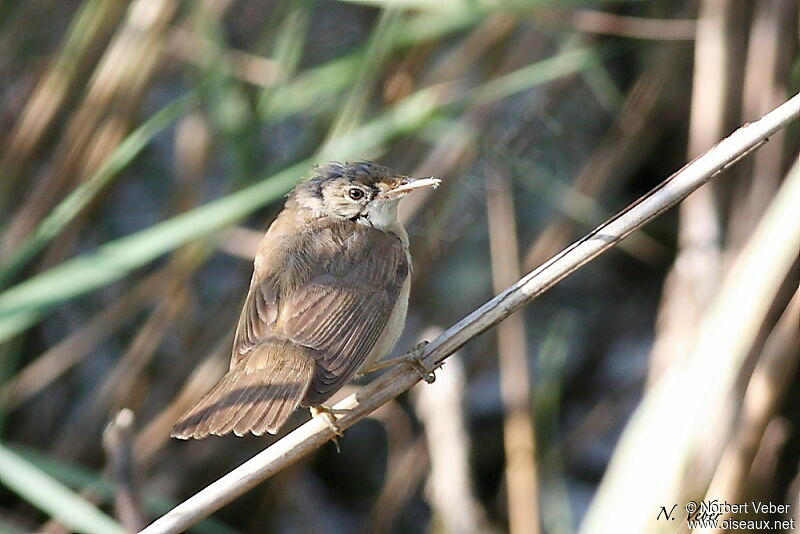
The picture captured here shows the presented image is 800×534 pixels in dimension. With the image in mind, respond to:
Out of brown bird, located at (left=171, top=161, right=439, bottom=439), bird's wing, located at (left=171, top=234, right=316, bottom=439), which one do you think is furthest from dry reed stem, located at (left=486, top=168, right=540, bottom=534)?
bird's wing, located at (left=171, top=234, right=316, bottom=439)

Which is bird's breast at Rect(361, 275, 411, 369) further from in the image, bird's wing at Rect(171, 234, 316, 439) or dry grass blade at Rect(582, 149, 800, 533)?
dry grass blade at Rect(582, 149, 800, 533)

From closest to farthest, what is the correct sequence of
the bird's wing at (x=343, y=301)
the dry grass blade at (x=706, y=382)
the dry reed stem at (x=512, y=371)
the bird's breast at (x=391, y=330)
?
1. the dry grass blade at (x=706, y=382)
2. the bird's wing at (x=343, y=301)
3. the bird's breast at (x=391, y=330)
4. the dry reed stem at (x=512, y=371)

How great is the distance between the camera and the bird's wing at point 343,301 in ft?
6.65

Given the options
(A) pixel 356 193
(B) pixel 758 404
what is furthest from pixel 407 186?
(B) pixel 758 404

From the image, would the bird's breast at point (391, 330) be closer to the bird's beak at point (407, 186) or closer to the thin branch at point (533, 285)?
the bird's beak at point (407, 186)

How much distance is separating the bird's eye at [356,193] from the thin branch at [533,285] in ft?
2.27

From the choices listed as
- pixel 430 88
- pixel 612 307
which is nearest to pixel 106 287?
pixel 430 88

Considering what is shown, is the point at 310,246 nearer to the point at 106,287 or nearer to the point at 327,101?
the point at 327,101

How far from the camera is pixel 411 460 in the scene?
3256 mm

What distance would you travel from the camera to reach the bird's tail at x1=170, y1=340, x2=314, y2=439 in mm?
1799

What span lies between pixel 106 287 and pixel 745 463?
2482 millimetres

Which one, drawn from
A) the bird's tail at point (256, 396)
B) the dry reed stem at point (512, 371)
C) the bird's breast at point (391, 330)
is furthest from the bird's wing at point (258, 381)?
the dry reed stem at point (512, 371)

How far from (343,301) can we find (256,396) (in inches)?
15.8

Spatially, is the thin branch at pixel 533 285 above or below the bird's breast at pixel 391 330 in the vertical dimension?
below
